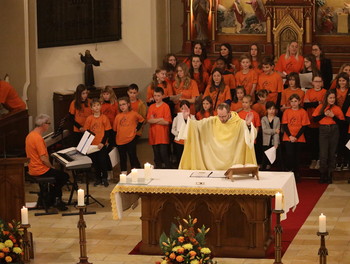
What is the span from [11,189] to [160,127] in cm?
508

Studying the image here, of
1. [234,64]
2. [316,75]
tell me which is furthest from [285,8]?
[316,75]

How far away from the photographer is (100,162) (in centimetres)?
1788

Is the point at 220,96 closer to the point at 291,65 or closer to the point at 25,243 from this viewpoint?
the point at 291,65

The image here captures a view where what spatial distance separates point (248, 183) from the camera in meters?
13.1

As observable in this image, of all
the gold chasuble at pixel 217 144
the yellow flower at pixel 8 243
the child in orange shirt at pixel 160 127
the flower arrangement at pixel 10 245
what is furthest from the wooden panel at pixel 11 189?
the child in orange shirt at pixel 160 127

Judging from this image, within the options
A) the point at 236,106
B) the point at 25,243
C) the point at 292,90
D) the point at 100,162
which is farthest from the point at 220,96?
the point at 25,243

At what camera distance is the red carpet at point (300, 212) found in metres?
13.8

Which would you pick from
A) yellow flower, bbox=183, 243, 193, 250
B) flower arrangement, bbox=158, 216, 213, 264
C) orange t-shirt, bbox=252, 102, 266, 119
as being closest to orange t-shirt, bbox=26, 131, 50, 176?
orange t-shirt, bbox=252, 102, 266, 119

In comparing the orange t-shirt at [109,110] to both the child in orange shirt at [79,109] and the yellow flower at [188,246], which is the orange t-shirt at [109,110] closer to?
the child in orange shirt at [79,109]

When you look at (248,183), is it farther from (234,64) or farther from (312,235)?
(234,64)

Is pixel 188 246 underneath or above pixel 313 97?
underneath

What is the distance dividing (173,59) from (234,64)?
127cm

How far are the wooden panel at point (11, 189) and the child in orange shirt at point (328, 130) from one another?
19.9 ft

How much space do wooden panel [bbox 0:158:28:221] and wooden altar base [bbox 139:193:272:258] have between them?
5.33 ft
